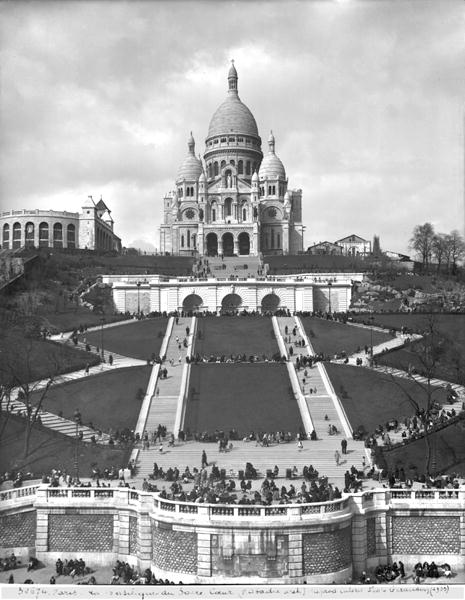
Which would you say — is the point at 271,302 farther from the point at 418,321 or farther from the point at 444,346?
the point at 444,346

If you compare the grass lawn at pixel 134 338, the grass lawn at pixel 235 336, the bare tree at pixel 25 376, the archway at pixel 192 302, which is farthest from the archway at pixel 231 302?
the bare tree at pixel 25 376

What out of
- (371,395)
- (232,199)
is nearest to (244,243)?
(232,199)

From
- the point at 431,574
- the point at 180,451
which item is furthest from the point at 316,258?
the point at 431,574

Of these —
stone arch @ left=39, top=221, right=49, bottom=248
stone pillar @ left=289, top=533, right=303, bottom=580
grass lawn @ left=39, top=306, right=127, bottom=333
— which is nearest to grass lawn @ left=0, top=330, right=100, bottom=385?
grass lawn @ left=39, top=306, right=127, bottom=333

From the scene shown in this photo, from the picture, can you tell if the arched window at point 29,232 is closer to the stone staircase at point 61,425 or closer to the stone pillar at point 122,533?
the stone staircase at point 61,425

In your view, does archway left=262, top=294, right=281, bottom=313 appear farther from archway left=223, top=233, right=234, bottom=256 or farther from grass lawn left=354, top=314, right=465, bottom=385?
archway left=223, top=233, right=234, bottom=256
